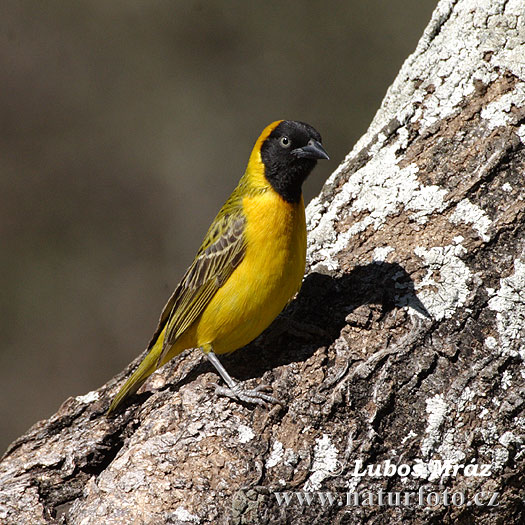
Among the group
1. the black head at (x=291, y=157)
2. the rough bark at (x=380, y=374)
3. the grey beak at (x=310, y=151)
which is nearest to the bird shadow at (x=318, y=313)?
the rough bark at (x=380, y=374)

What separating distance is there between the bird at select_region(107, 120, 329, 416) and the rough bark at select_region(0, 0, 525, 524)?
0.48 ft

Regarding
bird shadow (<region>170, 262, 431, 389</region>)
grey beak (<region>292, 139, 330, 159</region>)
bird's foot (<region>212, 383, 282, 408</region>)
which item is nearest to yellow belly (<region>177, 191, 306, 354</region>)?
bird shadow (<region>170, 262, 431, 389</region>)

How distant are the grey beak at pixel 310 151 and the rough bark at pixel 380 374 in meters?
0.38

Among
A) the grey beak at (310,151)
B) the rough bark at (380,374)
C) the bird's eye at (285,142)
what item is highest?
the bird's eye at (285,142)

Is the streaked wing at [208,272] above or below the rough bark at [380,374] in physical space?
above

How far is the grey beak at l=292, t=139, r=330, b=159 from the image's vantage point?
3.98 m

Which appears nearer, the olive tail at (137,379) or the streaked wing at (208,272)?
the olive tail at (137,379)

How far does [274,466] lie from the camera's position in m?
3.09

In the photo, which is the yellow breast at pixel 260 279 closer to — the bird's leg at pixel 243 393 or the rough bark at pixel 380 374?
the rough bark at pixel 380 374

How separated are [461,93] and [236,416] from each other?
2.35 meters

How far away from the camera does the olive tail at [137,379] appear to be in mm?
3701

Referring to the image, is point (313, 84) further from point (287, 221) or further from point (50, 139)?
point (287, 221)

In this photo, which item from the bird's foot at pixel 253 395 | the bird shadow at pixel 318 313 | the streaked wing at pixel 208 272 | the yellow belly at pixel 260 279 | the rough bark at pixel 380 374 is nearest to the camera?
the rough bark at pixel 380 374

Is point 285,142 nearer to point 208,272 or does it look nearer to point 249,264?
point 249,264
